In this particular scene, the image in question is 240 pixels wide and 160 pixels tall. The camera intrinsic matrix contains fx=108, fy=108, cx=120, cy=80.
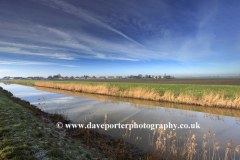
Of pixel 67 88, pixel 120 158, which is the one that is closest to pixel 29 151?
pixel 120 158

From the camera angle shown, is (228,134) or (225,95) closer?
(228,134)

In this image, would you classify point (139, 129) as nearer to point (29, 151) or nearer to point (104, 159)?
point (104, 159)

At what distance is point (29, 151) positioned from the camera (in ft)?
12.1

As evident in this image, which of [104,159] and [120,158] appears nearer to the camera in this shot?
[104,159]

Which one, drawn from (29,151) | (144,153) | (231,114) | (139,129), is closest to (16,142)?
(29,151)

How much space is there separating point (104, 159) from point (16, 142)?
3.83 meters

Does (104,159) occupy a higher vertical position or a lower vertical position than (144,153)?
higher

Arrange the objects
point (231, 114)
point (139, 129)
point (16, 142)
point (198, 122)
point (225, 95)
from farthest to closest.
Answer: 1. point (225, 95)
2. point (231, 114)
3. point (198, 122)
4. point (139, 129)
5. point (16, 142)

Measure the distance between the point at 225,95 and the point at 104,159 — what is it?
25.0 meters

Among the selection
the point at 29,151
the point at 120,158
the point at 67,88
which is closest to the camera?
the point at 29,151

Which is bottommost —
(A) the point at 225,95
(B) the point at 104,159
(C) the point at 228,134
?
(C) the point at 228,134

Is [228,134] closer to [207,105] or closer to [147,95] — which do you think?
[207,105]

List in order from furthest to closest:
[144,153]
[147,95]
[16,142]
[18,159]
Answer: [147,95] < [144,153] < [16,142] < [18,159]

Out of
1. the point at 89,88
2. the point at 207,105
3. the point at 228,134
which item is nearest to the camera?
the point at 228,134
